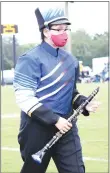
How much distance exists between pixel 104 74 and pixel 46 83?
36.2m

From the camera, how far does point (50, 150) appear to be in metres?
4.50

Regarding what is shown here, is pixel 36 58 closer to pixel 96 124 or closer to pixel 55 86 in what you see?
pixel 55 86

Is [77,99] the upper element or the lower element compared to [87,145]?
upper

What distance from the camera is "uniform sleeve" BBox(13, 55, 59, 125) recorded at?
424 cm

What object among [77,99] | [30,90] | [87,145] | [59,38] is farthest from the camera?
[87,145]

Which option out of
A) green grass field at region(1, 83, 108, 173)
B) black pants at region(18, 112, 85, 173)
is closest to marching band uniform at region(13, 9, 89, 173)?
black pants at region(18, 112, 85, 173)

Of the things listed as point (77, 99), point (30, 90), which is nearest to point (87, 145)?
point (77, 99)

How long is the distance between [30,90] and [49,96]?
175 millimetres

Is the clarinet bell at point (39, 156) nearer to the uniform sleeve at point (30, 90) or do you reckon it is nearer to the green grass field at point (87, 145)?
the uniform sleeve at point (30, 90)

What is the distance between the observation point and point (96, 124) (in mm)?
13172

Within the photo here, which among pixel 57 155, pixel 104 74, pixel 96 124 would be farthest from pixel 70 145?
pixel 104 74

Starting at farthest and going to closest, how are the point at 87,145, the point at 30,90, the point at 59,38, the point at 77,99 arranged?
the point at 87,145 → the point at 77,99 → the point at 59,38 → the point at 30,90

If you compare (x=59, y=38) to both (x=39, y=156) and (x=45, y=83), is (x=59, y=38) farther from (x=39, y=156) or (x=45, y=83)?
(x=39, y=156)

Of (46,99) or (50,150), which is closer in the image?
(46,99)
